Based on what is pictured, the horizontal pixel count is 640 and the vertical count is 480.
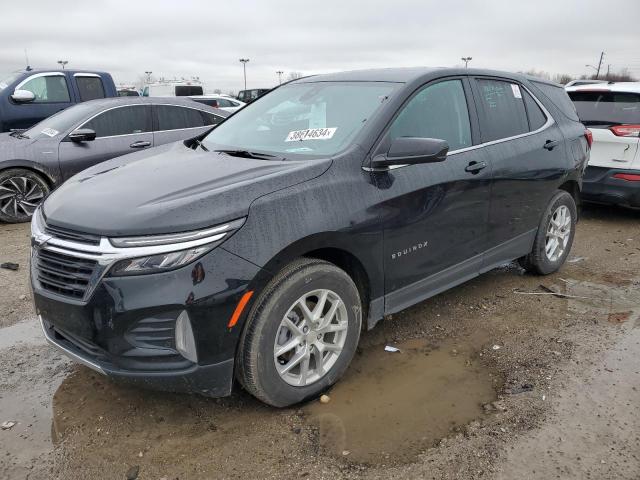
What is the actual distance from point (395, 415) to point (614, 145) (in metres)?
5.17

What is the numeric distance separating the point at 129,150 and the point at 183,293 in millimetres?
5378

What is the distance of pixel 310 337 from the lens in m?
2.74

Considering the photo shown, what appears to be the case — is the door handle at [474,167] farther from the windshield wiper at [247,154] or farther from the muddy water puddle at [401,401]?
the windshield wiper at [247,154]

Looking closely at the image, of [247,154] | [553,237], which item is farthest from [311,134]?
[553,237]

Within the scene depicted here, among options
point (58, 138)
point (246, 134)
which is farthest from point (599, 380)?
point (58, 138)

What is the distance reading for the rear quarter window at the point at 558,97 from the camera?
461cm

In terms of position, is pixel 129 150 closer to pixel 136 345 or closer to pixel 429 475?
pixel 136 345

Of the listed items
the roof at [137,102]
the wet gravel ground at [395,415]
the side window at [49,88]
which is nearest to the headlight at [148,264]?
the wet gravel ground at [395,415]

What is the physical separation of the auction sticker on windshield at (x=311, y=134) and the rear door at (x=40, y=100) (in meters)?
7.30

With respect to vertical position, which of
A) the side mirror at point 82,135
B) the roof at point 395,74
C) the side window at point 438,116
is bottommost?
the side mirror at point 82,135

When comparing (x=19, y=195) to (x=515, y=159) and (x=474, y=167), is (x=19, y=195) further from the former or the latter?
(x=515, y=159)

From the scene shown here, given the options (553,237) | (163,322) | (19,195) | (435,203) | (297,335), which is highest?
(435,203)

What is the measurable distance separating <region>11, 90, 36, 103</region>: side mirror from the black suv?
6.27m

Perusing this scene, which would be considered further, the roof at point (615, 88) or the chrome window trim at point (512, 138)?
the roof at point (615, 88)
